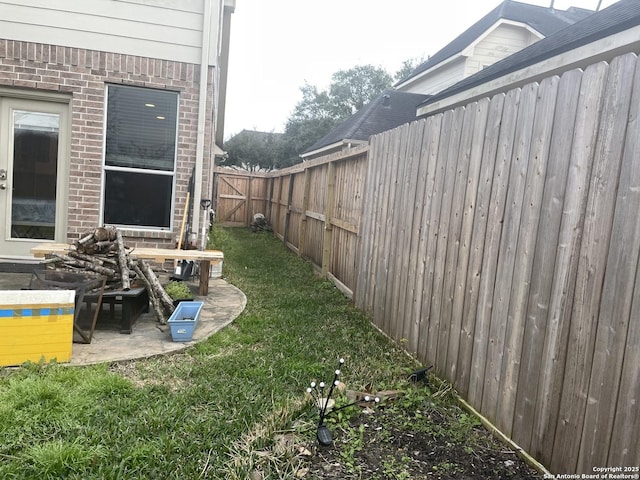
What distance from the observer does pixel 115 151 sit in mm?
6320

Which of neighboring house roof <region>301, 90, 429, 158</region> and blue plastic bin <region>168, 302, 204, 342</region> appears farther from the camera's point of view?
neighboring house roof <region>301, 90, 429, 158</region>

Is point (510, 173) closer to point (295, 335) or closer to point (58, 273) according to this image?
point (295, 335)

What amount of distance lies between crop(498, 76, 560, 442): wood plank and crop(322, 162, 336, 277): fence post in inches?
204

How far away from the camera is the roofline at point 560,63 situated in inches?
198

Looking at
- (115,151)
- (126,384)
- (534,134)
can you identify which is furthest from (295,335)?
(115,151)

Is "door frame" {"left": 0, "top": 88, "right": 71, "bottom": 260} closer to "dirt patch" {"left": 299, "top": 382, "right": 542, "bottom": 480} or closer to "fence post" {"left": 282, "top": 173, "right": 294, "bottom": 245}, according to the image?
"dirt patch" {"left": 299, "top": 382, "right": 542, "bottom": 480}

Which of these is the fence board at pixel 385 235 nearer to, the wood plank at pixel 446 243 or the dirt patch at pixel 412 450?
the wood plank at pixel 446 243

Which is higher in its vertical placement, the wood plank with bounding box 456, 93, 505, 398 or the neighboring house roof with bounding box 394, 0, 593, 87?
the neighboring house roof with bounding box 394, 0, 593, 87

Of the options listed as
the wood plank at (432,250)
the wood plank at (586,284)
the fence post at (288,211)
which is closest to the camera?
the wood plank at (586,284)

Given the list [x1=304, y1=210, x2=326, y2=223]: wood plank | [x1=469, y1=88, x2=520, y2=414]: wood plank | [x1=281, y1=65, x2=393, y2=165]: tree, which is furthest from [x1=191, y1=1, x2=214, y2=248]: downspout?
[x1=281, y1=65, x2=393, y2=165]: tree

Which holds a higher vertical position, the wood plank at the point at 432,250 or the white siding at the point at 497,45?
the white siding at the point at 497,45

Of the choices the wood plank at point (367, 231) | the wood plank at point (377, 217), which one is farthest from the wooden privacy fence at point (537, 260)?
the wood plank at point (367, 231)

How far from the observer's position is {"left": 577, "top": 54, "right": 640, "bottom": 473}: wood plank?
2014mm

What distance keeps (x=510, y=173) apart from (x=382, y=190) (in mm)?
2332
